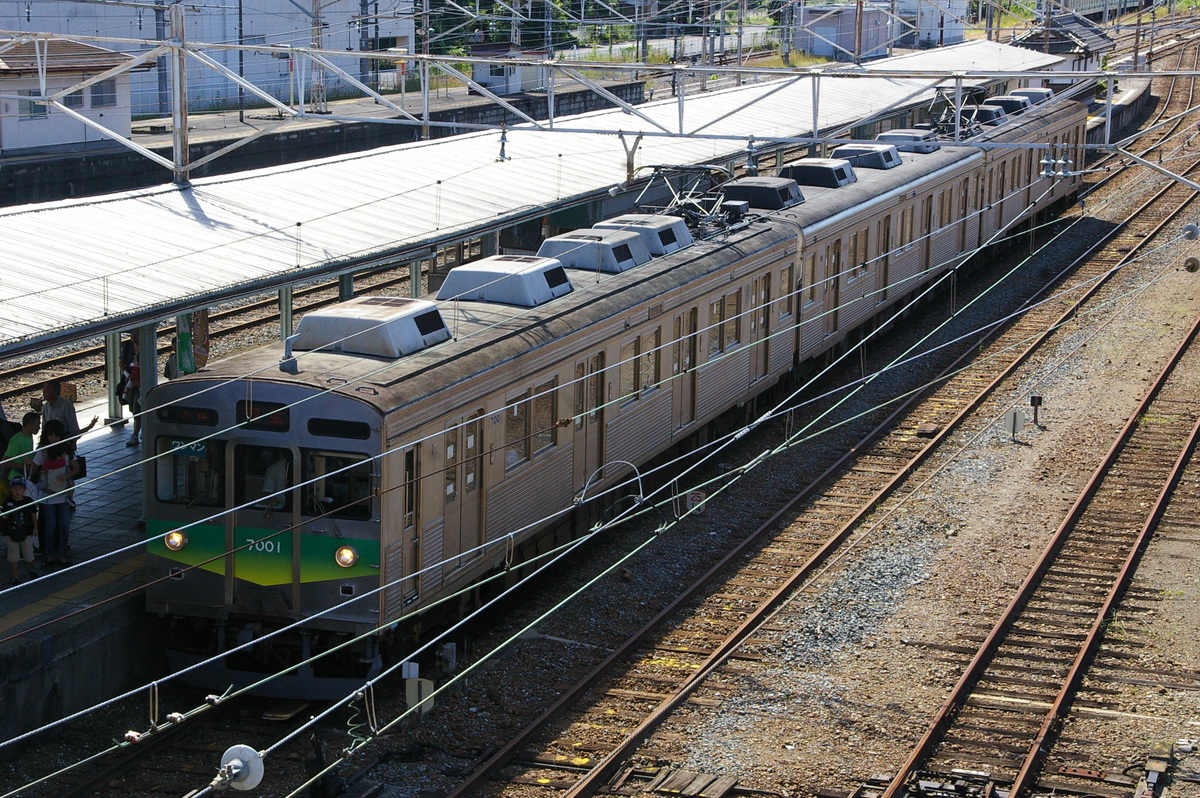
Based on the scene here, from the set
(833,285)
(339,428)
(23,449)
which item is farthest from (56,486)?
(833,285)

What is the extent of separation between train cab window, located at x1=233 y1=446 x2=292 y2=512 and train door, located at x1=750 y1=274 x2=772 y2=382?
27.2 feet

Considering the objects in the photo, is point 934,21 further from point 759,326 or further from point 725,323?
point 725,323

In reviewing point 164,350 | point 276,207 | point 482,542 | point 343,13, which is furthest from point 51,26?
point 482,542

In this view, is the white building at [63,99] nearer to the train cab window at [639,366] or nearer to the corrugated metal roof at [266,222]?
the corrugated metal roof at [266,222]

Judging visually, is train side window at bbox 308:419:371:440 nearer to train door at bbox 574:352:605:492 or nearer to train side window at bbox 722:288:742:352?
train door at bbox 574:352:605:492

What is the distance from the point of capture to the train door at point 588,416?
13.6 metres

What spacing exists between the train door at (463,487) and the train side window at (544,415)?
99 cm

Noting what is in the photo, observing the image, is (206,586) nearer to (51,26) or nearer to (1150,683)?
(1150,683)

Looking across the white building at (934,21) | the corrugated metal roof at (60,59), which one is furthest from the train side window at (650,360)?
the white building at (934,21)

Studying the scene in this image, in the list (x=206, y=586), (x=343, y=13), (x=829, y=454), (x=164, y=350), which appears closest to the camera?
(x=206, y=586)

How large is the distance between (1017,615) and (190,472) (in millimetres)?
7358

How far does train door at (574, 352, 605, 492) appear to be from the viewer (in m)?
13.6

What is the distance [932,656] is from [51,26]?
106ft

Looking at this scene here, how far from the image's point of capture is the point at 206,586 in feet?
35.8
